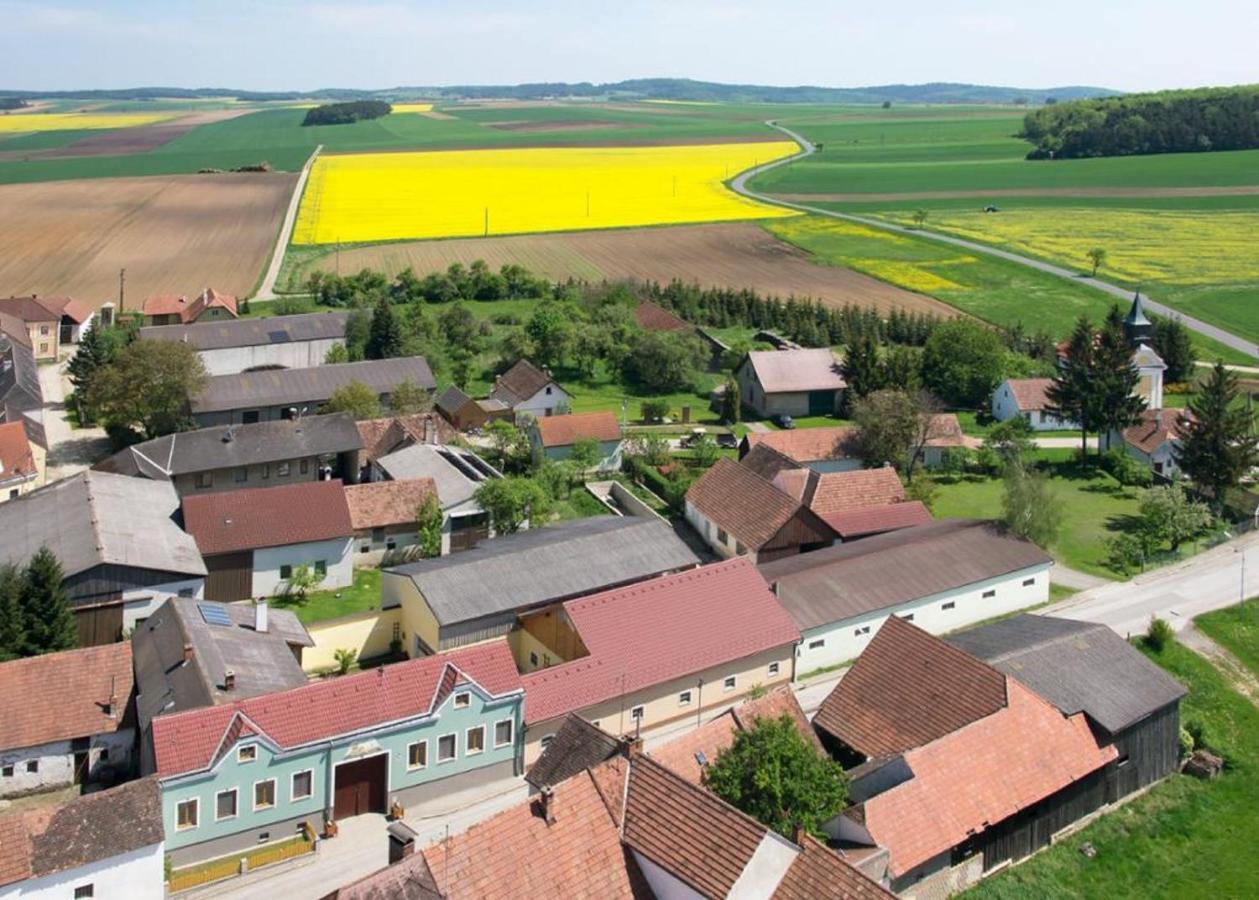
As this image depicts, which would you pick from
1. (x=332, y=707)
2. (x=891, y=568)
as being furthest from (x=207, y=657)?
(x=891, y=568)

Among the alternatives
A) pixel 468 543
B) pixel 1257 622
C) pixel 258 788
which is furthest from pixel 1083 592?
pixel 258 788

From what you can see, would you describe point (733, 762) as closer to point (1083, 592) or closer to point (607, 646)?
point (607, 646)

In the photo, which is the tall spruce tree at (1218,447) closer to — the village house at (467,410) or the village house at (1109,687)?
the village house at (1109,687)

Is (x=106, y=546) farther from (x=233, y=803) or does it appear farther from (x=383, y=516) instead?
(x=233, y=803)

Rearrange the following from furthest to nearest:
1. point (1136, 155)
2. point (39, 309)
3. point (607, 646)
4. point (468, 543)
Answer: point (1136, 155) → point (39, 309) → point (468, 543) → point (607, 646)

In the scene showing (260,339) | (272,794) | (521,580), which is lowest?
(272,794)

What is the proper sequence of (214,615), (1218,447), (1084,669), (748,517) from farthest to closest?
(1218,447) < (748,517) < (214,615) < (1084,669)

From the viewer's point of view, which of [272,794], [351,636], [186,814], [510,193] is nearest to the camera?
[186,814]
